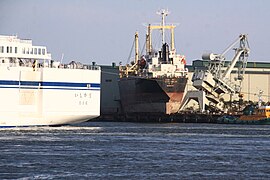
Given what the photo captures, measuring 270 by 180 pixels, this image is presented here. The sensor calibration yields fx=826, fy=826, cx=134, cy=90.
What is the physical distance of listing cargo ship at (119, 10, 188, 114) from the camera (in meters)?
101

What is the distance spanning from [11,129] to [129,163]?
1067 inches

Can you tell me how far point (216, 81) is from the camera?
105438mm

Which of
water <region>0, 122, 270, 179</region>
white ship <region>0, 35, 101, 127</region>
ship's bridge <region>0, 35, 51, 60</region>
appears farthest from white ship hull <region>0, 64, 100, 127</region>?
water <region>0, 122, 270, 179</region>

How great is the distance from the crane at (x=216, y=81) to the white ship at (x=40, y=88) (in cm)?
3373

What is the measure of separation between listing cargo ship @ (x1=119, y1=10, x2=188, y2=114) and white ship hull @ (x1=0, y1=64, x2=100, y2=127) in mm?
28937

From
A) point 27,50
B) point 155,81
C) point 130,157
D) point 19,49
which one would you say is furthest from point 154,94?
point 130,157

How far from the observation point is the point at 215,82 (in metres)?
105

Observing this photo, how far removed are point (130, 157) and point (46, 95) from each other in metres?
26.5

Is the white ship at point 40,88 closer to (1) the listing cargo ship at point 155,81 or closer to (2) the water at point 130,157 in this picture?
(2) the water at point 130,157

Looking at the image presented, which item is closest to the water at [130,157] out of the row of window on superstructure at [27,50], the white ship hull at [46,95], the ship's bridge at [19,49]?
the white ship hull at [46,95]

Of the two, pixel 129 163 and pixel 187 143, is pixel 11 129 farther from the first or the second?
pixel 129 163

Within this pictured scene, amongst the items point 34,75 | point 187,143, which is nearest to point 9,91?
point 34,75

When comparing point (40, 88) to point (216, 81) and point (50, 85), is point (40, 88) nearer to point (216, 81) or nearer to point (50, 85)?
point (50, 85)

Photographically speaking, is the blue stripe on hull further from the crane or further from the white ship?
the crane
